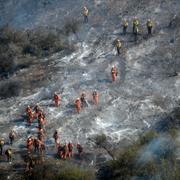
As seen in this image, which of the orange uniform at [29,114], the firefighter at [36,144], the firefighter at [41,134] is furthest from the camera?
the orange uniform at [29,114]

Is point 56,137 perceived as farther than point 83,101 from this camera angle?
No

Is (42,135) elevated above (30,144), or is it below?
above

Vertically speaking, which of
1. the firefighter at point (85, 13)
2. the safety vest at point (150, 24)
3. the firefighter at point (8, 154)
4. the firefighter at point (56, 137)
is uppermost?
the firefighter at point (85, 13)

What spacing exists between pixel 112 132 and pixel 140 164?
5.36 m

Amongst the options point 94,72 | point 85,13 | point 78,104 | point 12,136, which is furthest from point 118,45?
point 12,136

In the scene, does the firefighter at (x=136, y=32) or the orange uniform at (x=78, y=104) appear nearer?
the orange uniform at (x=78, y=104)

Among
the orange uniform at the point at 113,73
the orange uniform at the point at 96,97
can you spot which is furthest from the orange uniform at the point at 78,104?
the orange uniform at the point at 113,73

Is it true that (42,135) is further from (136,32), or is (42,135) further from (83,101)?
(136,32)

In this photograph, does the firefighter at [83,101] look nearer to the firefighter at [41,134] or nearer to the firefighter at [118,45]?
the firefighter at [41,134]

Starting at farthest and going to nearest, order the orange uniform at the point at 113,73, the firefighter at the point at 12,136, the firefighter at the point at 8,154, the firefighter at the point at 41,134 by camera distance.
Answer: the orange uniform at the point at 113,73
the firefighter at the point at 12,136
the firefighter at the point at 41,134
the firefighter at the point at 8,154

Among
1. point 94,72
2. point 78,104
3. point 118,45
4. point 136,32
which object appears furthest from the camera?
point 136,32

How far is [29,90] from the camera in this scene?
1300 inches

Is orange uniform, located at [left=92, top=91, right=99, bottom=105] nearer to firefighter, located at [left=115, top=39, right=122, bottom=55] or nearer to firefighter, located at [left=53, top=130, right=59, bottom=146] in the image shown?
firefighter, located at [left=53, top=130, right=59, bottom=146]

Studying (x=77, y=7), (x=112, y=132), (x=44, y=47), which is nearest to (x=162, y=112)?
(x=112, y=132)
